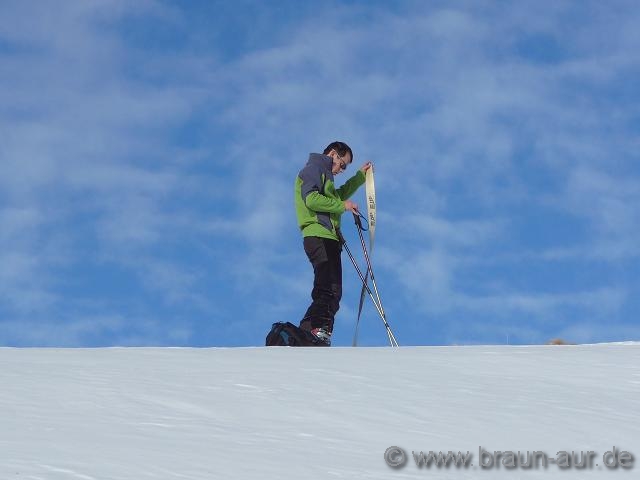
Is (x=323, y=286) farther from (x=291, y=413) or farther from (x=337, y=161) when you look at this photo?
(x=291, y=413)

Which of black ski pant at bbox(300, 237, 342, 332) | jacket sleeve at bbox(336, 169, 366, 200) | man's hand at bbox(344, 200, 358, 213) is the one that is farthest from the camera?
jacket sleeve at bbox(336, 169, 366, 200)

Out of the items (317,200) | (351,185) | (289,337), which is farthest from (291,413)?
(351,185)

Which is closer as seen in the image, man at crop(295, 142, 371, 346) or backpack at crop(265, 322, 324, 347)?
backpack at crop(265, 322, 324, 347)

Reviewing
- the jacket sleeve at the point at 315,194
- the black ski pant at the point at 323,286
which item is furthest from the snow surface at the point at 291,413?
the jacket sleeve at the point at 315,194

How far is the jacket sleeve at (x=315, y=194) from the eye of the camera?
8117 millimetres

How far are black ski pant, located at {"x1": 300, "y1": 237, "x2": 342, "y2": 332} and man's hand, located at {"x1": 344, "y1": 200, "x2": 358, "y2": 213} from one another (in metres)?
0.31

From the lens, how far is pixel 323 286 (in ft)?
26.6

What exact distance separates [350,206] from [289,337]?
4.23ft

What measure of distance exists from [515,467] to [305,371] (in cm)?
163

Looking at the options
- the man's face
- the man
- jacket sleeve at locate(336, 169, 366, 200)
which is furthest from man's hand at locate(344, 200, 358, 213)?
jacket sleeve at locate(336, 169, 366, 200)

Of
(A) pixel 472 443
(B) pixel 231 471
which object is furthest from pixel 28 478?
(A) pixel 472 443

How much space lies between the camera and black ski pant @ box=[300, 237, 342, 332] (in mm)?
8070

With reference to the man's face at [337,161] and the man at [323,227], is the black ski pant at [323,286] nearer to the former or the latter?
the man at [323,227]

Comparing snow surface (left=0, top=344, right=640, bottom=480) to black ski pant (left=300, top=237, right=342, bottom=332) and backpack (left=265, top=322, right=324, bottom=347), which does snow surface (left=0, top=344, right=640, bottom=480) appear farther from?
black ski pant (left=300, top=237, right=342, bottom=332)
